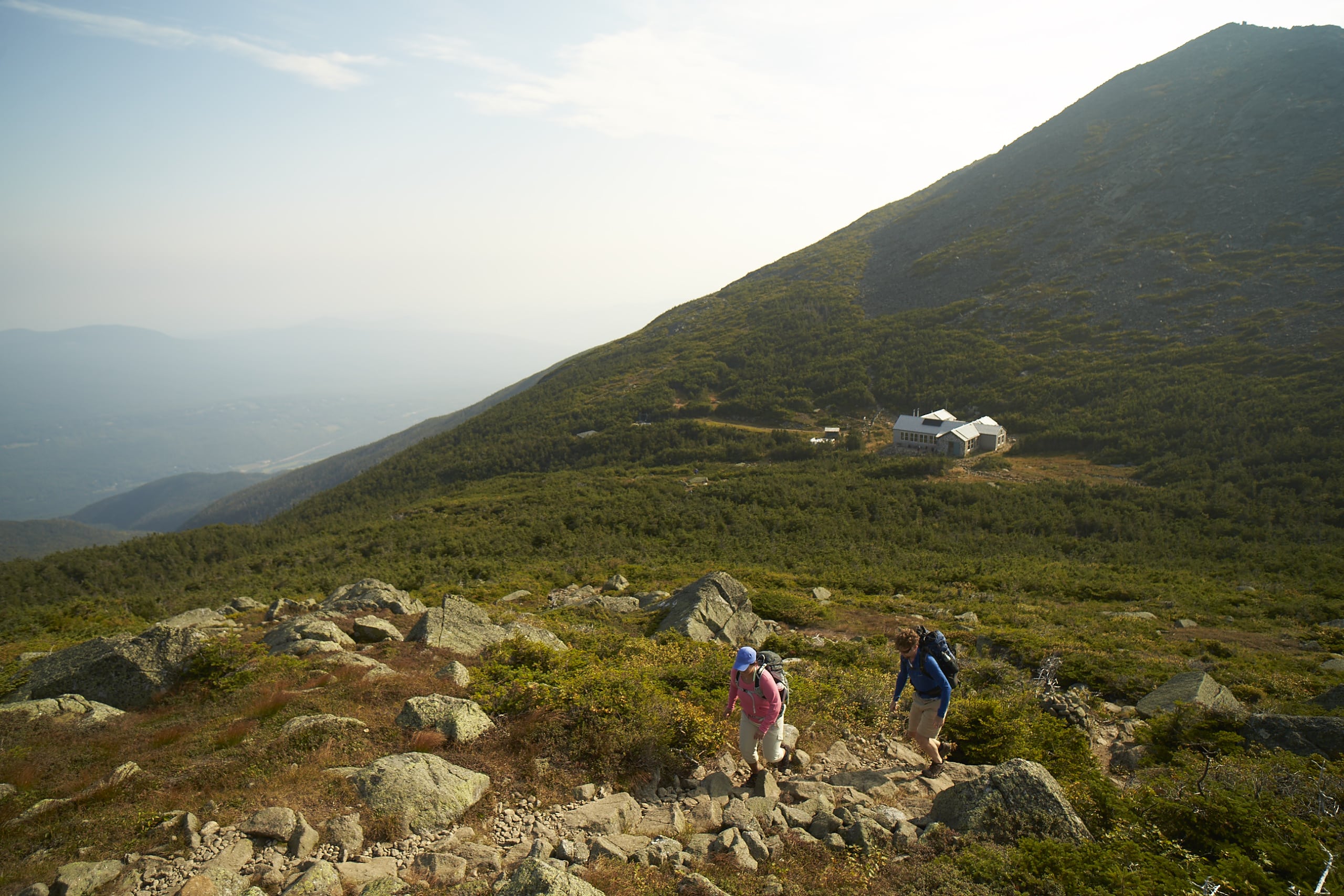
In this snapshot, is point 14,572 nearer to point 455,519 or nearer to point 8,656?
point 455,519

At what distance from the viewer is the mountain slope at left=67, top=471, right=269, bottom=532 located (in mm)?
167125

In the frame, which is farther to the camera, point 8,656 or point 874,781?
point 8,656

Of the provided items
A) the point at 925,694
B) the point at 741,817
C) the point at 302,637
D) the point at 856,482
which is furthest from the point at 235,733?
the point at 856,482

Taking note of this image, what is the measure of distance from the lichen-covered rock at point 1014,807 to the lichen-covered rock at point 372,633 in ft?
34.2

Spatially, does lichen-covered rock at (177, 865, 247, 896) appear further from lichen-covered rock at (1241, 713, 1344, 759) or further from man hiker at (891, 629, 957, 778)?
Result: lichen-covered rock at (1241, 713, 1344, 759)

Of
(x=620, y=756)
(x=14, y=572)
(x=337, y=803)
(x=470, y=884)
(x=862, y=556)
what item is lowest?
(x=862, y=556)

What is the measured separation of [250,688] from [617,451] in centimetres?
4399

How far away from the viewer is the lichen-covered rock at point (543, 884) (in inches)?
175

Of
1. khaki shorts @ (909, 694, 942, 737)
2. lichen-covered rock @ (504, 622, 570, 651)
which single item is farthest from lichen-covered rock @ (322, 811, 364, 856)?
khaki shorts @ (909, 694, 942, 737)

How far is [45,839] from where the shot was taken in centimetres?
508

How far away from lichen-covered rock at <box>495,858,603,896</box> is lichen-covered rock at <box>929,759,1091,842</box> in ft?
11.9

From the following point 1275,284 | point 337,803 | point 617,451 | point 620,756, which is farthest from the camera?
point 617,451

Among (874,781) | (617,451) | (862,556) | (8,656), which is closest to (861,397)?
(617,451)

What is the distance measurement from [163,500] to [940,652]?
235452 millimetres
